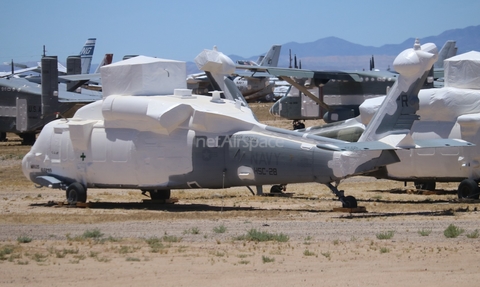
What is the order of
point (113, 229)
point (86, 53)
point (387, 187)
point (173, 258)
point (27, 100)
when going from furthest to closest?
point (86, 53)
point (27, 100)
point (387, 187)
point (113, 229)
point (173, 258)

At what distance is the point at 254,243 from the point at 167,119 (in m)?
5.88

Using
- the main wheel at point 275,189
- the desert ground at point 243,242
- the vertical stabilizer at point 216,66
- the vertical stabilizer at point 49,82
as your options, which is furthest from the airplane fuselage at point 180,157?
the vertical stabilizer at point 49,82

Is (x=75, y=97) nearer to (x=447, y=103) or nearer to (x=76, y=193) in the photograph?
(x=76, y=193)

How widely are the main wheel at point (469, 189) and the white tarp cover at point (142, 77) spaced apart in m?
7.59

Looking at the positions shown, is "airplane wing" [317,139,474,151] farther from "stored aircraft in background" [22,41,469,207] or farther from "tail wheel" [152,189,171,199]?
"tail wheel" [152,189,171,199]

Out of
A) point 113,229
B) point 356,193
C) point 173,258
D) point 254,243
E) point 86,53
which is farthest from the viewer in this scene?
point 86,53

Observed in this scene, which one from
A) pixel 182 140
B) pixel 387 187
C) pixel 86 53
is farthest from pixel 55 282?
pixel 86 53

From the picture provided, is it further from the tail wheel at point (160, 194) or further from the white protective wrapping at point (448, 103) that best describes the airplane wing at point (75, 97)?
the white protective wrapping at point (448, 103)

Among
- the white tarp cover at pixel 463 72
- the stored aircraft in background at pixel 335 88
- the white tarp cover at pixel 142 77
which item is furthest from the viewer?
the stored aircraft in background at pixel 335 88

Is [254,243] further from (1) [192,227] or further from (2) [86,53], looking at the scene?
(2) [86,53]

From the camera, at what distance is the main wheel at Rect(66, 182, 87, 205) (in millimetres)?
21328

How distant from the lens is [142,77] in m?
20.8

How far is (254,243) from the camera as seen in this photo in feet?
47.2

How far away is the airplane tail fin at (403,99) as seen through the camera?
60.0 feet
